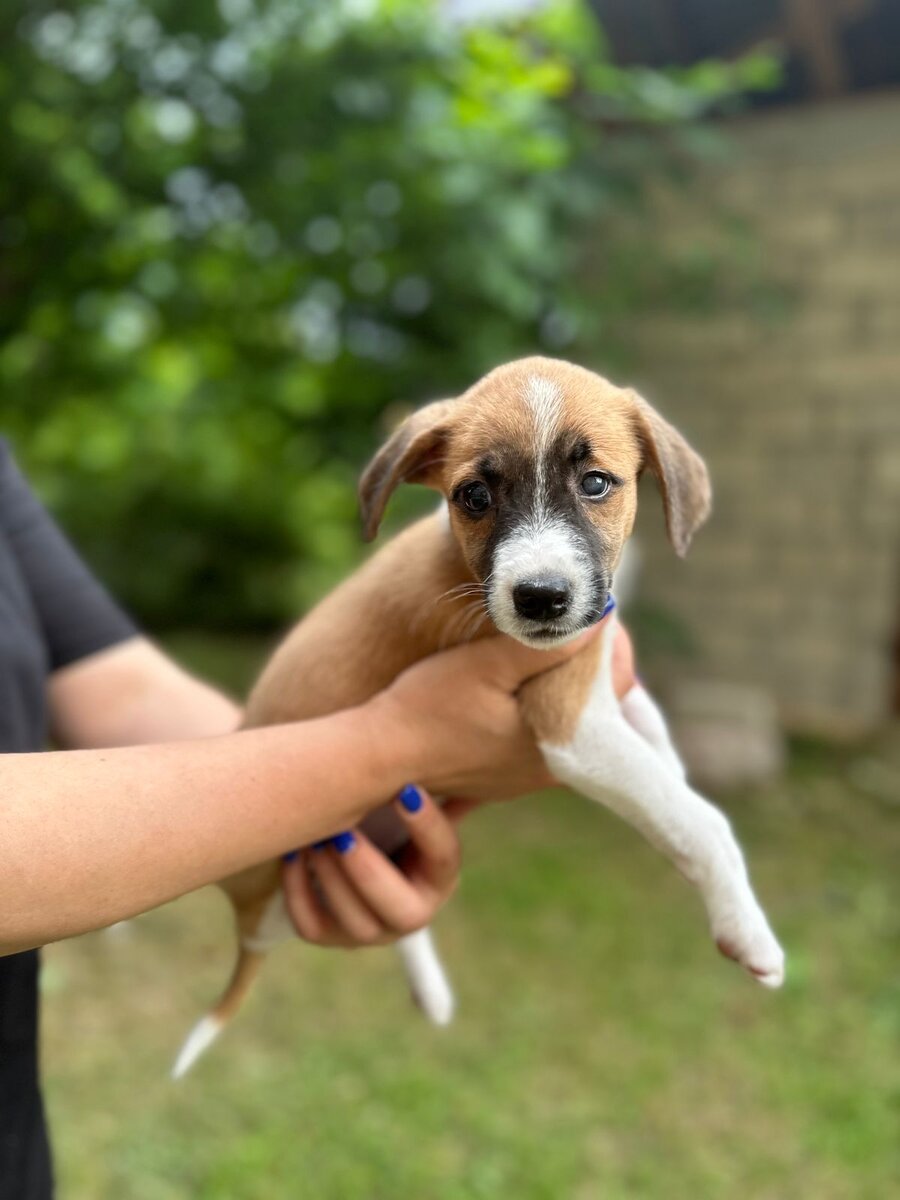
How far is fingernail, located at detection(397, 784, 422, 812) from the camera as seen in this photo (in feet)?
5.43

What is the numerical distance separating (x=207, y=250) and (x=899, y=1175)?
4.82 metres

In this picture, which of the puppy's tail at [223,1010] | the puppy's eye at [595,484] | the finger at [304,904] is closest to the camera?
the puppy's eye at [595,484]

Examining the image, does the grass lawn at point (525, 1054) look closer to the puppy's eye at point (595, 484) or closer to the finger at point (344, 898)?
the finger at point (344, 898)

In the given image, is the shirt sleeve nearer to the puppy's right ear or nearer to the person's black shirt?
the person's black shirt

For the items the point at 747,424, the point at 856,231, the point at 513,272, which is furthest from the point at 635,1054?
the point at 856,231

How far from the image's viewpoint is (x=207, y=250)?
17.0 ft

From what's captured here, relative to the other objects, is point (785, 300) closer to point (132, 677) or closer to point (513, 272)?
point (513, 272)

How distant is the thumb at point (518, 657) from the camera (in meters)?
1.62

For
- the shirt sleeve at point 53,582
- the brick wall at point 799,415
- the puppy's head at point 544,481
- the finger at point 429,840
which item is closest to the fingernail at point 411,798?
the finger at point 429,840

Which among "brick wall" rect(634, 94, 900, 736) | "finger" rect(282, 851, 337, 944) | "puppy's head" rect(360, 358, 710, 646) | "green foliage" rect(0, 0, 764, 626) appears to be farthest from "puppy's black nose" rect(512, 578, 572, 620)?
"brick wall" rect(634, 94, 900, 736)

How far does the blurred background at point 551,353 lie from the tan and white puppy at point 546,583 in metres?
2.47

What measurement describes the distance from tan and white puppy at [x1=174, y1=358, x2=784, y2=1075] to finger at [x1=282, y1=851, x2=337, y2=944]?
0.29 feet

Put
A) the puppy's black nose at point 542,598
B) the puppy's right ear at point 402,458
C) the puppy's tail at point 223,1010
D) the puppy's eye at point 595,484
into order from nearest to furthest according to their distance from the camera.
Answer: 1. the puppy's black nose at point 542,598
2. the puppy's eye at point 595,484
3. the puppy's right ear at point 402,458
4. the puppy's tail at point 223,1010

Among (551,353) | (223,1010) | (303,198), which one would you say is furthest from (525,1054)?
(303,198)
